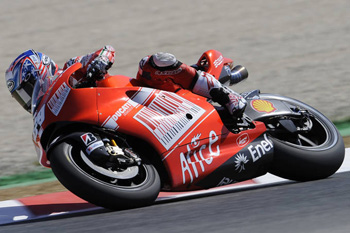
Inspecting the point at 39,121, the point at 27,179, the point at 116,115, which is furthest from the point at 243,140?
the point at 27,179

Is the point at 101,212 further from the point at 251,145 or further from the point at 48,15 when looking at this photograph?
the point at 48,15

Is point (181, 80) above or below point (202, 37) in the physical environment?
above

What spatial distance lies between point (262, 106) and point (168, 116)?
3.19ft

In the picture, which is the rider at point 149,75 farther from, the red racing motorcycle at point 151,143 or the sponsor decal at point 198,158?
the sponsor decal at point 198,158

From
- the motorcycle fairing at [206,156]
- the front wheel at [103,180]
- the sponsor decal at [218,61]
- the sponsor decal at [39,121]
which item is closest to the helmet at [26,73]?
the sponsor decal at [39,121]

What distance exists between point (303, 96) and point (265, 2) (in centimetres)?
566

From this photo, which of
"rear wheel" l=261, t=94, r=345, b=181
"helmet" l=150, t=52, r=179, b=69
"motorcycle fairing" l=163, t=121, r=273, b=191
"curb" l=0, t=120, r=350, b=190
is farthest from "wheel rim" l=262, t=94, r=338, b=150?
"curb" l=0, t=120, r=350, b=190

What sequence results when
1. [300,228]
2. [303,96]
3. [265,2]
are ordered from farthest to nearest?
[265,2]
[303,96]
[300,228]

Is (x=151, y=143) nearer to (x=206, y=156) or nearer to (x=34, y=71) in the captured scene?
(x=206, y=156)

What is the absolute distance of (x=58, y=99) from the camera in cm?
491

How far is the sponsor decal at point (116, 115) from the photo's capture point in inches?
188

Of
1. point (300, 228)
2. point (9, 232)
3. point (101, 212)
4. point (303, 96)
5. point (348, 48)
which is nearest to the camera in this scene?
point (300, 228)

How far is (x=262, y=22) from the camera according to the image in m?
13.0

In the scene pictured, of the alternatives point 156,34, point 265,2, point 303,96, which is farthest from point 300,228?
point 265,2
